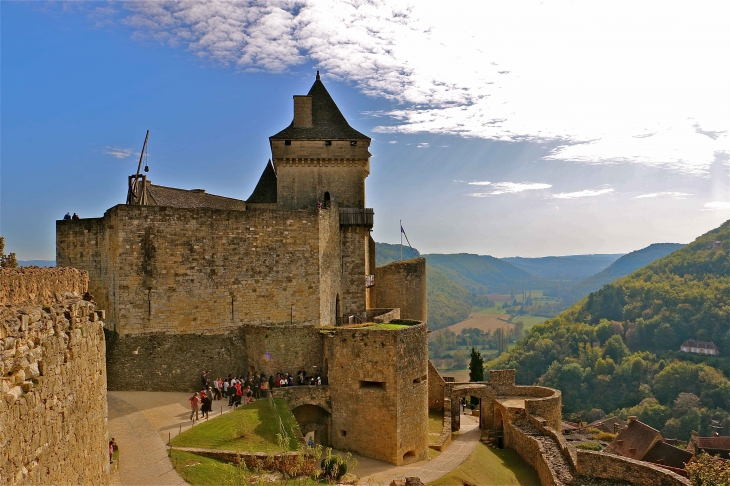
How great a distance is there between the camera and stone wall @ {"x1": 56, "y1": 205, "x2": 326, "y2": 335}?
2072cm

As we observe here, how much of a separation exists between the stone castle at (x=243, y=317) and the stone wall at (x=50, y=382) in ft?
39.7

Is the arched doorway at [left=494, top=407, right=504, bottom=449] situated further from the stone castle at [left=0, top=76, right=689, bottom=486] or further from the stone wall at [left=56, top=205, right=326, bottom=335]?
the stone wall at [left=56, top=205, right=326, bottom=335]

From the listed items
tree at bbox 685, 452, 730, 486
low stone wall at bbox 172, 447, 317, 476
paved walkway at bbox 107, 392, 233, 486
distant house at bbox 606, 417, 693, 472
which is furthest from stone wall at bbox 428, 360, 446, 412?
low stone wall at bbox 172, 447, 317, 476

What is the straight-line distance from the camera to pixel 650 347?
91250mm

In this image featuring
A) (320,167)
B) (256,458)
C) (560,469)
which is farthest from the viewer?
(320,167)

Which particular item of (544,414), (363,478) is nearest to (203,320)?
(363,478)

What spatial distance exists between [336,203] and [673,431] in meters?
55.4

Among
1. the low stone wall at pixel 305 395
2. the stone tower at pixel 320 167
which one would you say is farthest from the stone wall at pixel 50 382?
the stone tower at pixel 320 167

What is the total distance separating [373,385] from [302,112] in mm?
17795

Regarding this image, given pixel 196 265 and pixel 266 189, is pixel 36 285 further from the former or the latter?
pixel 266 189

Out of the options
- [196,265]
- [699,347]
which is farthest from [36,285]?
[699,347]

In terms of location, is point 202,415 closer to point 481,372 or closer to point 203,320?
point 203,320

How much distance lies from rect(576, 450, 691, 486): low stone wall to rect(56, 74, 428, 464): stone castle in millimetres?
7035

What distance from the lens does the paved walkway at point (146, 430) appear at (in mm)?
13677
